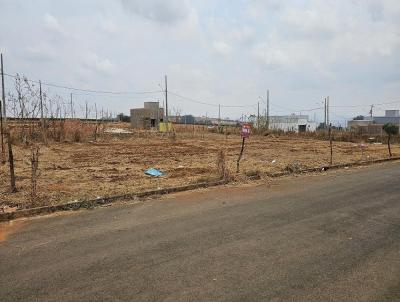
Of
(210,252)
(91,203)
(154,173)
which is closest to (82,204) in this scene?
(91,203)

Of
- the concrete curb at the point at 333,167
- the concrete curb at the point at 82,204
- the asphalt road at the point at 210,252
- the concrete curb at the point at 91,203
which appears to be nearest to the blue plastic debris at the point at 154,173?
the concrete curb at the point at 91,203

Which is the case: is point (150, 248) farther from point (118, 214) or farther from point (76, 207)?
point (76, 207)

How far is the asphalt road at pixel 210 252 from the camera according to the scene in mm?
4051

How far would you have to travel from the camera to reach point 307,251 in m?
5.26

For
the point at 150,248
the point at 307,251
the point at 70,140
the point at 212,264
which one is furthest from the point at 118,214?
the point at 70,140

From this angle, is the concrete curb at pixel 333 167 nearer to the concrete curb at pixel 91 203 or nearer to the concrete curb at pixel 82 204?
the concrete curb at pixel 91 203

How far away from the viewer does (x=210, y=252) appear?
5.18m

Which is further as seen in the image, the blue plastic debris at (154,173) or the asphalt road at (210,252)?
the blue plastic debris at (154,173)

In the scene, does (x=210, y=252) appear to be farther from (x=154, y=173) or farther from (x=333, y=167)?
(x=333, y=167)

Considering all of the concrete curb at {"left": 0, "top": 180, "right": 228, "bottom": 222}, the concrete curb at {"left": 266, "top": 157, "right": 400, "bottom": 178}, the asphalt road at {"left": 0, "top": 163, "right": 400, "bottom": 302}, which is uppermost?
the concrete curb at {"left": 266, "top": 157, "right": 400, "bottom": 178}

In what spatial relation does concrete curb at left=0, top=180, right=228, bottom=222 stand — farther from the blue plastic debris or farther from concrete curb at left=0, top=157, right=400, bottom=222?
the blue plastic debris

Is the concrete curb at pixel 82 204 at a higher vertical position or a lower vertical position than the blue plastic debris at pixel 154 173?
lower

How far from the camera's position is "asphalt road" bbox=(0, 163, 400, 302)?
405cm

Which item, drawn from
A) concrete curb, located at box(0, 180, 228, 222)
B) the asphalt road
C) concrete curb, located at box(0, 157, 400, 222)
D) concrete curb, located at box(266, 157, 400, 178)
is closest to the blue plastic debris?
concrete curb, located at box(0, 157, 400, 222)
